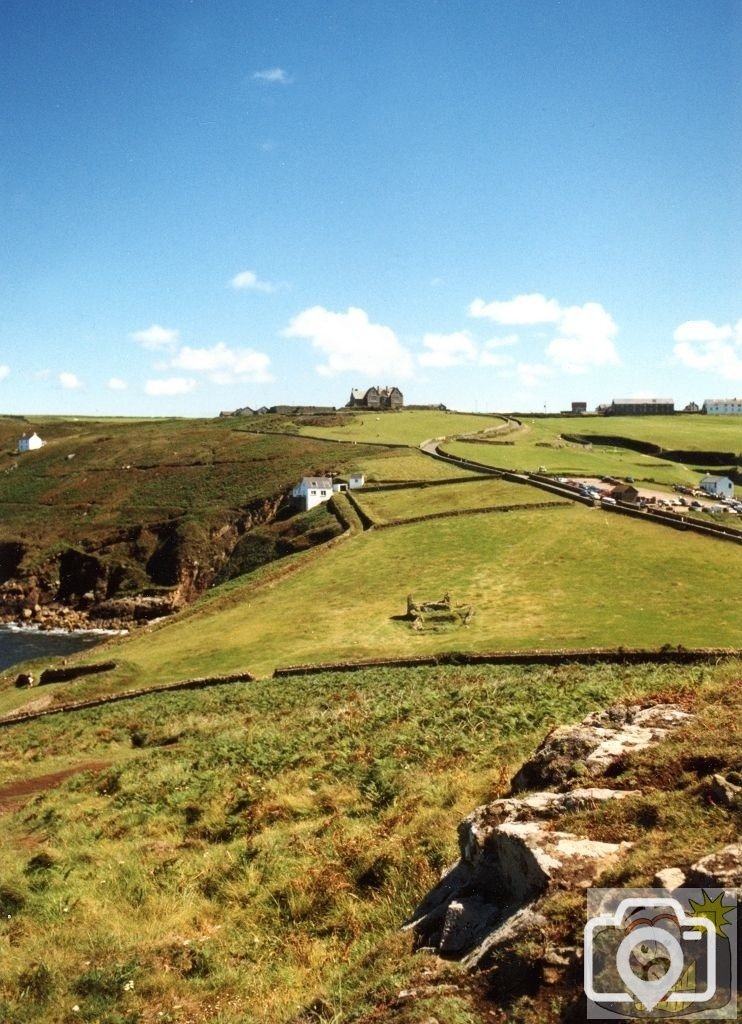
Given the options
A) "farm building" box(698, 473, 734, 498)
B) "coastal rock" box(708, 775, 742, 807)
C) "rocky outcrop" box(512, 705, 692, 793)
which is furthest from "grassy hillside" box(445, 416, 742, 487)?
"coastal rock" box(708, 775, 742, 807)

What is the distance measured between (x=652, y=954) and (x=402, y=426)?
13540 cm

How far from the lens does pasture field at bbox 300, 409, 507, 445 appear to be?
126312 mm

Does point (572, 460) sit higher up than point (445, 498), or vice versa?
point (572, 460)

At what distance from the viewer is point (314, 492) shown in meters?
86.1

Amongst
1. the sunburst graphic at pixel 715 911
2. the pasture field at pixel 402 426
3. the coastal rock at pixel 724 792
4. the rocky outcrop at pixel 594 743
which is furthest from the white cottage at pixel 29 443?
the sunburst graphic at pixel 715 911

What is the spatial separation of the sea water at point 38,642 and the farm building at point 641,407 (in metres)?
153

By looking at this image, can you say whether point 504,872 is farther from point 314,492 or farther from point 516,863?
point 314,492

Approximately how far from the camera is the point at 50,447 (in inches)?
6009

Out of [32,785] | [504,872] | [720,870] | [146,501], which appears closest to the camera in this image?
[720,870]

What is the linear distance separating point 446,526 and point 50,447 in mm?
116517

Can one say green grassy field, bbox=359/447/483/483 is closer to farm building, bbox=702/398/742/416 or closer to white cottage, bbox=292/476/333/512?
white cottage, bbox=292/476/333/512

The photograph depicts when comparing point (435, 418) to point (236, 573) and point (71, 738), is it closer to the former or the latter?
point (236, 573)

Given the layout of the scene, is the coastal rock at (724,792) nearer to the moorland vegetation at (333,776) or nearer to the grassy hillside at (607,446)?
the moorland vegetation at (333,776)

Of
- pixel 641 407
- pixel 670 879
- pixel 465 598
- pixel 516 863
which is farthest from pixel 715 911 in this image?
pixel 641 407
